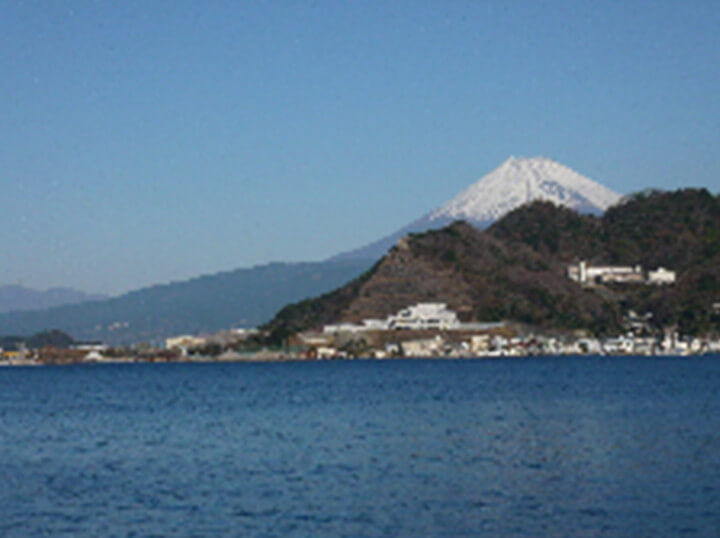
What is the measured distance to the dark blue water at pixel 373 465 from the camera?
115 feet

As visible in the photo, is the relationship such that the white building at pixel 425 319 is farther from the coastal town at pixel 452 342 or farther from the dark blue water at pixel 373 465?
the dark blue water at pixel 373 465

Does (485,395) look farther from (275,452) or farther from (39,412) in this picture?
(275,452)

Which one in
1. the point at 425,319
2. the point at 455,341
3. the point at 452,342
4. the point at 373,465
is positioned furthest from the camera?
the point at 425,319

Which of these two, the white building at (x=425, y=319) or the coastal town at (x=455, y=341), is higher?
the white building at (x=425, y=319)

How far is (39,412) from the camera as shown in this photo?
82688mm

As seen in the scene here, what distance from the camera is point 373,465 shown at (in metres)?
46.1

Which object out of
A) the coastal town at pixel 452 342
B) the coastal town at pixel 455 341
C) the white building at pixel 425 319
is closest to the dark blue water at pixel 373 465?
the coastal town at pixel 455 341

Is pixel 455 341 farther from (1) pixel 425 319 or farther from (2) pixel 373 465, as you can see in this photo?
(2) pixel 373 465

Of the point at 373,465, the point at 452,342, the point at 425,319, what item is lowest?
the point at 373,465

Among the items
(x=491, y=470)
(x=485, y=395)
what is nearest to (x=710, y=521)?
(x=491, y=470)

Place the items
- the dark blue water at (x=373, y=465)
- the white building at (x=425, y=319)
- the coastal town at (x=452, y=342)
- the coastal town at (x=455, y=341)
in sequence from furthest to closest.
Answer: the white building at (x=425, y=319) < the coastal town at (x=455, y=341) < the coastal town at (x=452, y=342) < the dark blue water at (x=373, y=465)

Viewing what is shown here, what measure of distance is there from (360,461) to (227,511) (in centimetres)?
1109

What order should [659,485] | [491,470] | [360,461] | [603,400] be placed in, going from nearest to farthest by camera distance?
1. [659,485]
2. [491,470]
3. [360,461]
4. [603,400]

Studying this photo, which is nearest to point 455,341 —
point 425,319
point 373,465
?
point 425,319
